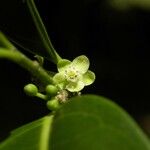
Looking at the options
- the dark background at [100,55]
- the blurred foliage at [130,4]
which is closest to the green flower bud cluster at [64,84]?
the dark background at [100,55]

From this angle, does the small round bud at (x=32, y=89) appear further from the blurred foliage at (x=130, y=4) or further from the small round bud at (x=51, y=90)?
the blurred foliage at (x=130, y=4)

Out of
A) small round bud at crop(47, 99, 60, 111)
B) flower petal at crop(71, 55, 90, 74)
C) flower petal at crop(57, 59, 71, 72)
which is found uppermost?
flower petal at crop(71, 55, 90, 74)

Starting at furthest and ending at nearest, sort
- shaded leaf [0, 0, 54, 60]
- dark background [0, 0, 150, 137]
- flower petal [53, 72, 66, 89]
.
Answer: dark background [0, 0, 150, 137], shaded leaf [0, 0, 54, 60], flower petal [53, 72, 66, 89]

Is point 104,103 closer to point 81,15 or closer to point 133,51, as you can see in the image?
point 81,15

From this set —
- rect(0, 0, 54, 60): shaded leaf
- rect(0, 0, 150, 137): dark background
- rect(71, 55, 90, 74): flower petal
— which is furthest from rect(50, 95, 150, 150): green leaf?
rect(0, 0, 150, 137): dark background

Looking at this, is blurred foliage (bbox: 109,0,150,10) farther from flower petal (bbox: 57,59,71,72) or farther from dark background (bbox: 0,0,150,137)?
flower petal (bbox: 57,59,71,72)
